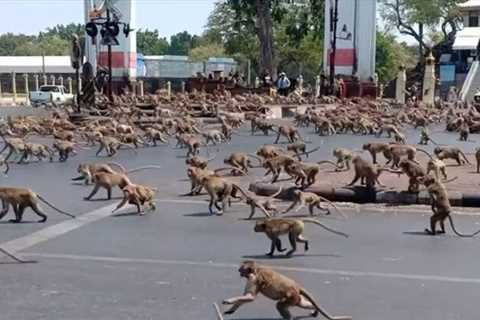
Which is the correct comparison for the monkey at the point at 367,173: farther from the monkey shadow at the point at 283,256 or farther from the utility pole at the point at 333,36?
the utility pole at the point at 333,36

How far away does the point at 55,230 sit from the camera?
41.7ft

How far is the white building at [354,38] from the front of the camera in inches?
2324

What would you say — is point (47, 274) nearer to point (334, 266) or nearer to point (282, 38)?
point (334, 266)

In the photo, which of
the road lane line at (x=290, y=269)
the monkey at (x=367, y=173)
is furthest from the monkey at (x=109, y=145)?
the road lane line at (x=290, y=269)

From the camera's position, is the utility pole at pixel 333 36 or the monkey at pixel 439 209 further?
the utility pole at pixel 333 36

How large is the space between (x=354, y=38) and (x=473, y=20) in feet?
130

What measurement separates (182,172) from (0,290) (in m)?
11.3

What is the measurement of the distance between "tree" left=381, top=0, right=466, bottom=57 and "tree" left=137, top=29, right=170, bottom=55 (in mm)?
68643

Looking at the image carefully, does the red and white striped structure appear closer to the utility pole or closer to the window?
the utility pole

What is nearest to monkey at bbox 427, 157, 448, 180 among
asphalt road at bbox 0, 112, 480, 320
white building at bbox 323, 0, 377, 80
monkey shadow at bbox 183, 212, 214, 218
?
asphalt road at bbox 0, 112, 480, 320

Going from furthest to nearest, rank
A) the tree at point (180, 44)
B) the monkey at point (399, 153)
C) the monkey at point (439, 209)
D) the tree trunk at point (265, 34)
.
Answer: the tree at point (180, 44)
the tree trunk at point (265, 34)
the monkey at point (399, 153)
the monkey at point (439, 209)

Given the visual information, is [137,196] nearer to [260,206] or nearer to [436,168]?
[260,206]

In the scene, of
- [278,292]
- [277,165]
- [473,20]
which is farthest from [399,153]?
[473,20]

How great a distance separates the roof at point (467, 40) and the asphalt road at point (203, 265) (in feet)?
221
